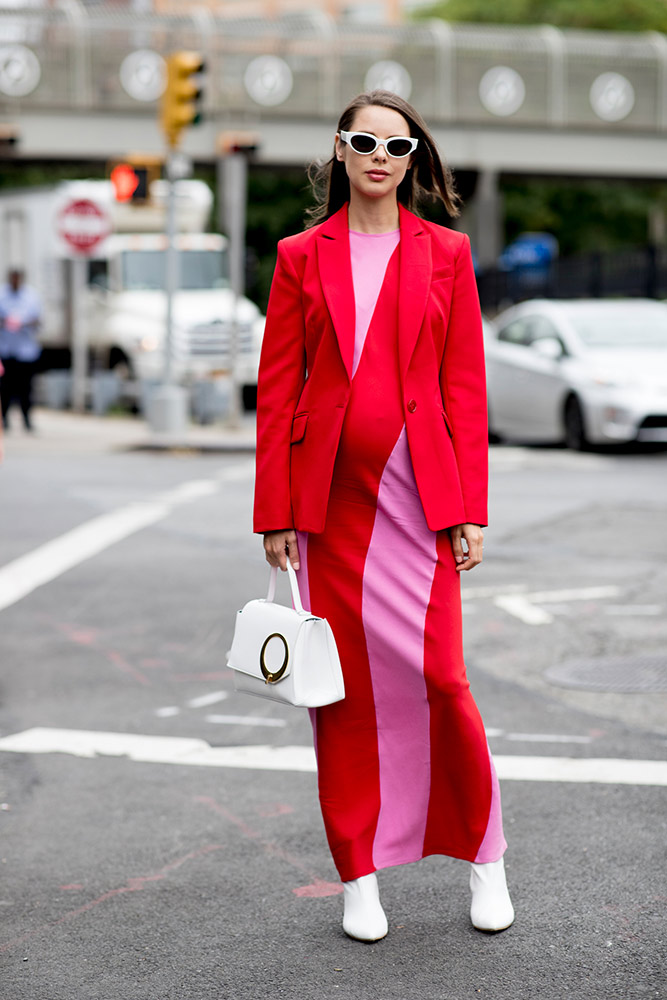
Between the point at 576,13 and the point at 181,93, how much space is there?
3526cm

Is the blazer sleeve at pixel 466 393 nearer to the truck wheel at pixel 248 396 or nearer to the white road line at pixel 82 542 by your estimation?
the white road line at pixel 82 542

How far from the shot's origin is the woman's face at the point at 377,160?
3602mm

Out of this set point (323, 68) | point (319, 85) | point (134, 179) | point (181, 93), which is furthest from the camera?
point (319, 85)

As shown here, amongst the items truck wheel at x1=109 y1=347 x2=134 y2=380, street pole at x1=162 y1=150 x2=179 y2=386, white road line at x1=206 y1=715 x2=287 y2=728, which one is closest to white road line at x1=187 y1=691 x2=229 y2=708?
white road line at x1=206 y1=715 x2=287 y2=728

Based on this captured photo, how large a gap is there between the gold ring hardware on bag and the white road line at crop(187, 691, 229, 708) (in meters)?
2.38

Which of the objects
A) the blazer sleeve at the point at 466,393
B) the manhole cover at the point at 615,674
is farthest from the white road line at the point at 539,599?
the blazer sleeve at the point at 466,393

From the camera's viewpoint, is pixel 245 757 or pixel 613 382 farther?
pixel 613 382

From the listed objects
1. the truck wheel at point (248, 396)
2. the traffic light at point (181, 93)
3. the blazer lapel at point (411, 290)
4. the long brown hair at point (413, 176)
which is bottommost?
the truck wheel at point (248, 396)

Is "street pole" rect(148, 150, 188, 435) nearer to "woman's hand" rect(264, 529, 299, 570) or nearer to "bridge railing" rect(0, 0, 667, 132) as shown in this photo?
"bridge railing" rect(0, 0, 667, 132)

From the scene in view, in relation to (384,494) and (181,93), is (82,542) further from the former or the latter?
(181,93)

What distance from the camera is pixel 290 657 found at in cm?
353

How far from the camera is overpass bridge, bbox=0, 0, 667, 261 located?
30609 millimetres

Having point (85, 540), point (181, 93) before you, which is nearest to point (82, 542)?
Answer: point (85, 540)

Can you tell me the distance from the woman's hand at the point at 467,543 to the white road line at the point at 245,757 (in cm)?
146
